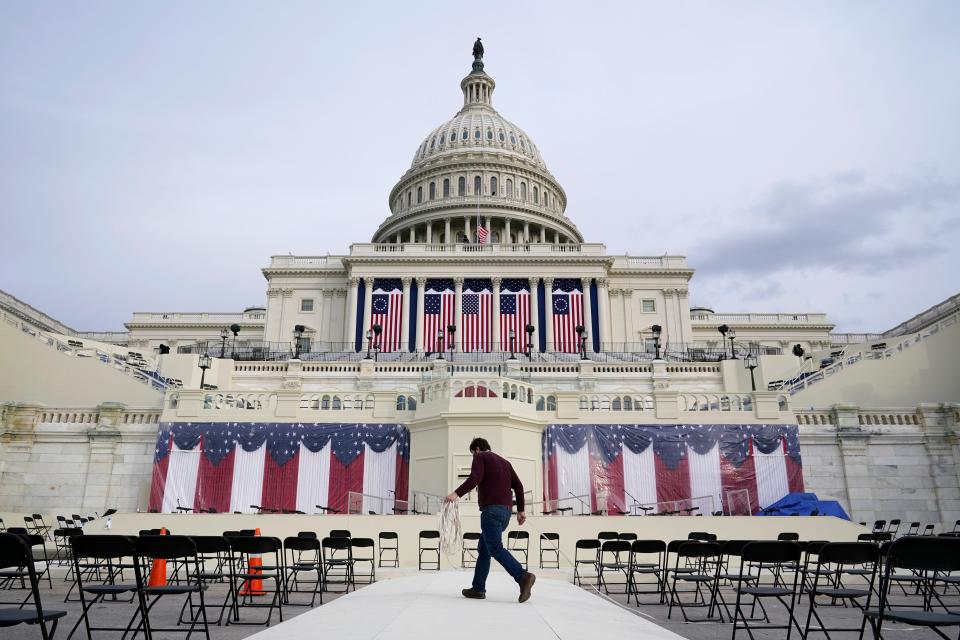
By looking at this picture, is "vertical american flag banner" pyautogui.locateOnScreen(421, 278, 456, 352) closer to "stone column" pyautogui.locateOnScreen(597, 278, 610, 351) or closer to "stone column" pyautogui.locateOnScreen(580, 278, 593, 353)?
"stone column" pyautogui.locateOnScreen(580, 278, 593, 353)

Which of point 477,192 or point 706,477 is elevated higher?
point 477,192

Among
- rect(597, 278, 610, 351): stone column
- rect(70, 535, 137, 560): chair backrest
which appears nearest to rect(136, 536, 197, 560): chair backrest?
rect(70, 535, 137, 560): chair backrest

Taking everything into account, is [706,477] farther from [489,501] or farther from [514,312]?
[514,312]

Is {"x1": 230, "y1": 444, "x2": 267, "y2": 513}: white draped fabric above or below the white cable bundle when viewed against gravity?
above

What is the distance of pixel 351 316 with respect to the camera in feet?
210

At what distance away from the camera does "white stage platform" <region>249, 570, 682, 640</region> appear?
6120 millimetres

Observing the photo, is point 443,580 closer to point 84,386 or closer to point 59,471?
point 59,471

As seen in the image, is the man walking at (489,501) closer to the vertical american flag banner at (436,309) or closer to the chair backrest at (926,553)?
the chair backrest at (926,553)

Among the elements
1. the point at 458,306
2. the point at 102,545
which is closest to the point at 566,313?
the point at 458,306

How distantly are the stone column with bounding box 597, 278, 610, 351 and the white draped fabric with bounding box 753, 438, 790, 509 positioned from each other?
36665mm

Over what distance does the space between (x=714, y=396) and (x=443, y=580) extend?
18.4 meters

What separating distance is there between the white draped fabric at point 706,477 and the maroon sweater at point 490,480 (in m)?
18.2

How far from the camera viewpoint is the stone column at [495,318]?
198 feet

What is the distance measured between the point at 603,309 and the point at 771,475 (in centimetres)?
4017
